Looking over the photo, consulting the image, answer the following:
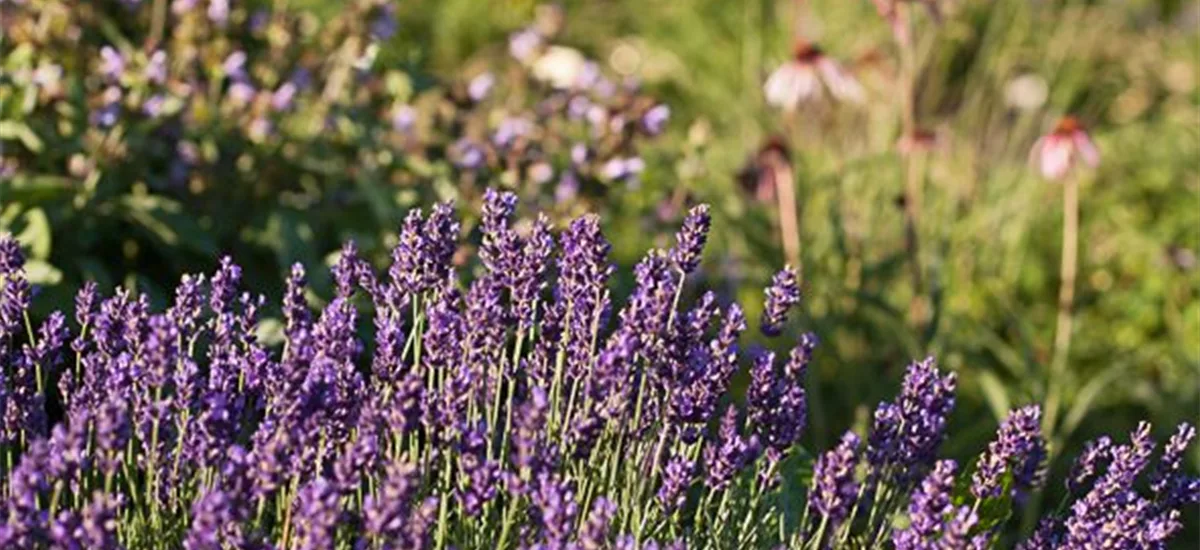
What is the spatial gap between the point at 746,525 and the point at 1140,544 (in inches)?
18.8

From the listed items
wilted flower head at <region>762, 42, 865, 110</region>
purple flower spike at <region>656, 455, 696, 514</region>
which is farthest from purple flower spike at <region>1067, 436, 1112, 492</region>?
wilted flower head at <region>762, 42, 865, 110</region>

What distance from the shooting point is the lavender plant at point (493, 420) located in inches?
77.0

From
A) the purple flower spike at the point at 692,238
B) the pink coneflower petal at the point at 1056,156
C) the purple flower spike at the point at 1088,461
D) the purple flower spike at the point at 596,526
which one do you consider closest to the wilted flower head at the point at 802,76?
the pink coneflower petal at the point at 1056,156

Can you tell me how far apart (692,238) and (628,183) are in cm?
166

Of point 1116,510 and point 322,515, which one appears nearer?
point 322,515

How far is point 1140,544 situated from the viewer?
217cm

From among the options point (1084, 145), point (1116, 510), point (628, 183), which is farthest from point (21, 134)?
point (1084, 145)

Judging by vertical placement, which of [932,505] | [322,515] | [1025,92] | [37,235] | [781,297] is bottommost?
[322,515]

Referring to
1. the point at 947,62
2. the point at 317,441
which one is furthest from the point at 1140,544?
the point at 947,62

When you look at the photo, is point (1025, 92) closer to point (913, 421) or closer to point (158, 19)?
point (158, 19)

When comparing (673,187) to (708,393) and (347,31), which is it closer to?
(347,31)

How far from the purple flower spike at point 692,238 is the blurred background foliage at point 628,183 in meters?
1.19

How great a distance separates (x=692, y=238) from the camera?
2.22 m

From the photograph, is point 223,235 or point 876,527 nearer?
point 876,527
